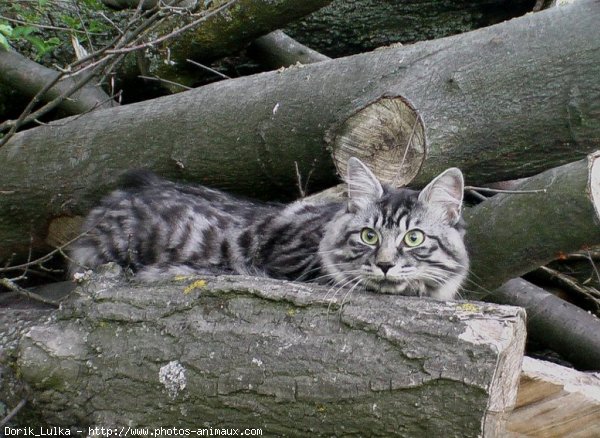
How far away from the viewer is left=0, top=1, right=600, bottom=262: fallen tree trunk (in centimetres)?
431

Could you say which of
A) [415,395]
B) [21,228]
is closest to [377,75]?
[415,395]

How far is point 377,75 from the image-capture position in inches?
187

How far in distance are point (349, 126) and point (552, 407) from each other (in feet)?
6.30

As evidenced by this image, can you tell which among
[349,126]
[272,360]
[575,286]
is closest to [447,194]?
[349,126]

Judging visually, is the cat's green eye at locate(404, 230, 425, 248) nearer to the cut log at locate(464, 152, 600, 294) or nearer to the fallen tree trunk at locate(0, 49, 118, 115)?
the cut log at locate(464, 152, 600, 294)

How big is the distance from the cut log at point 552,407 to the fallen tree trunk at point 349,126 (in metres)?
1.37

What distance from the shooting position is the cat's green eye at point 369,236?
400cm

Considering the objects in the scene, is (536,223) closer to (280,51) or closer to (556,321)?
(556,321)

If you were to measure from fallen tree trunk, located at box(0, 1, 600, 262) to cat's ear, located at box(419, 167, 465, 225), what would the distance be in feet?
1.34

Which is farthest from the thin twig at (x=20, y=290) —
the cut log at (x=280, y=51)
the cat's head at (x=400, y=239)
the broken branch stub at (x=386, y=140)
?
the cut log at (x=280, y=51)

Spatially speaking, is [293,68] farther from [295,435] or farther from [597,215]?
[295,435]

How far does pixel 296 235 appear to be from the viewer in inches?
182

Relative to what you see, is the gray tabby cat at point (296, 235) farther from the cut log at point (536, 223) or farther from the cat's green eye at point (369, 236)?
the cut log at point (536, 223)

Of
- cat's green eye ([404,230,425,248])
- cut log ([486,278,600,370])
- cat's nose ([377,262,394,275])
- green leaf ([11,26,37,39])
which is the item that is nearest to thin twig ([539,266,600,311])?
cut log ([486,278,600,370])
